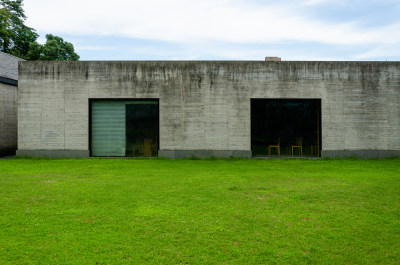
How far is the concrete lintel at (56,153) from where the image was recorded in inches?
599

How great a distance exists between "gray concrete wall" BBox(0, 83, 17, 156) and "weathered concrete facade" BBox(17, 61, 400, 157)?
2.18 metres

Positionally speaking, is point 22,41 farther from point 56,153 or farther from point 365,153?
point 365,153

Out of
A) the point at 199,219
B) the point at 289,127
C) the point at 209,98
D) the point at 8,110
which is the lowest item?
the point at 199,219

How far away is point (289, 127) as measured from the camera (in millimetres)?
15555

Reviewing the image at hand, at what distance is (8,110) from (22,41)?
2399 centimetres

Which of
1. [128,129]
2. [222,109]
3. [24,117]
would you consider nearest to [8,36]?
[24,117]

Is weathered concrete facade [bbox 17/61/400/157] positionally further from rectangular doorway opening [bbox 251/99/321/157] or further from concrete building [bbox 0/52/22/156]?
concrete building [bbox 0/52/22/156]

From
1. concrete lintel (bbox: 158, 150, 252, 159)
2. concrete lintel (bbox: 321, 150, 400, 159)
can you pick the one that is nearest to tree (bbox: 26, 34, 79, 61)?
concrete lintel (bbox: 158, 150, 252, 159)

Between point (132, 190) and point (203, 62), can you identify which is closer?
point (132, 190)

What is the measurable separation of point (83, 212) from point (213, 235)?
2354 millimetres

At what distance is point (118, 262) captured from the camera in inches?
150

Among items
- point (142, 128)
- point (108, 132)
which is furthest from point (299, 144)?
point (108, 132)

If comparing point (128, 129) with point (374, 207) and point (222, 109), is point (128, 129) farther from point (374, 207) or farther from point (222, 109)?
point (374, 207)

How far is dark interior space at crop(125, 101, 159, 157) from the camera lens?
50.8 ft
